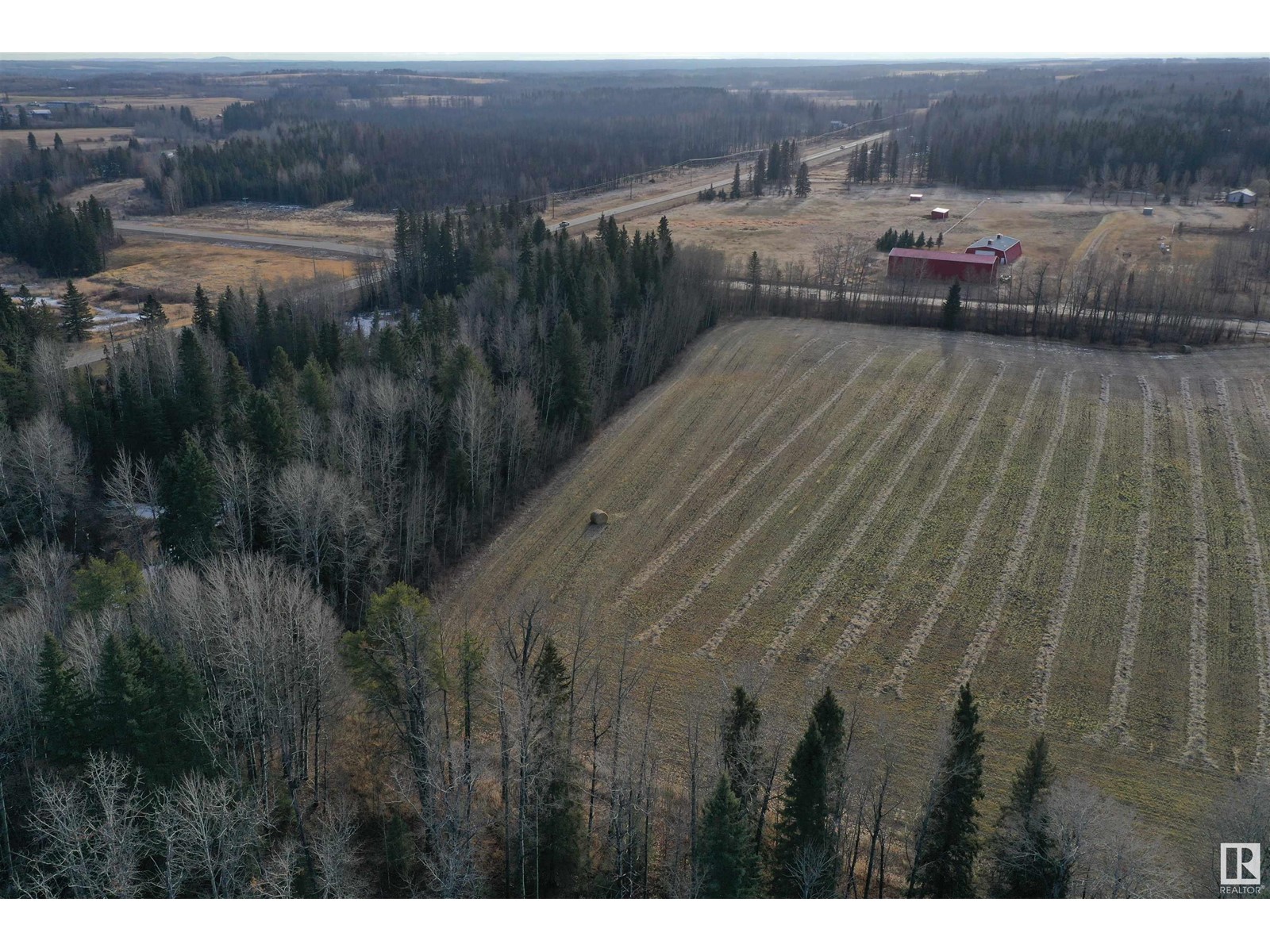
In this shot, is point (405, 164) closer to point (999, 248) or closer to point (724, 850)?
point (999, 248)

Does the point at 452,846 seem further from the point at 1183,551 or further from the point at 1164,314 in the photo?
the point at 1164,314

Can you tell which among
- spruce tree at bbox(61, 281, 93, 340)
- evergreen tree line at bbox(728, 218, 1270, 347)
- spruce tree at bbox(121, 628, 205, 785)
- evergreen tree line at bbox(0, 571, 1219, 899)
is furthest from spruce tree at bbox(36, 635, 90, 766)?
spruce tree at bbox(61, 281, 93, 340)

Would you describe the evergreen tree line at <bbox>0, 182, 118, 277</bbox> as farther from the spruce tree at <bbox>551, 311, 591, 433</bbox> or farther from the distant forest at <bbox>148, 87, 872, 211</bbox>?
the spruce tree at <bbox>551, 311, 591, 433</bbox>

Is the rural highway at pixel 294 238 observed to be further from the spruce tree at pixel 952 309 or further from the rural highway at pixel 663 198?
the spruce tree at pixel 952 309

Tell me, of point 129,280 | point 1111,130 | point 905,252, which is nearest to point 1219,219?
point 1111,130

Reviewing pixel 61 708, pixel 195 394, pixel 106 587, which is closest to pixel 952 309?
pixel 195 394
